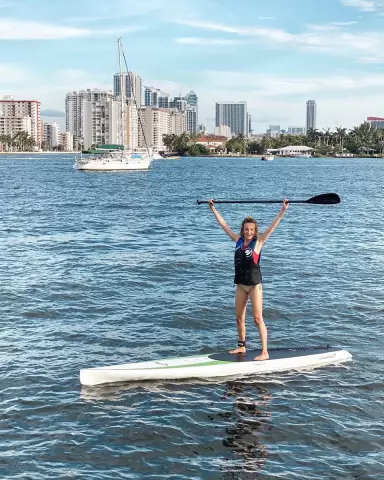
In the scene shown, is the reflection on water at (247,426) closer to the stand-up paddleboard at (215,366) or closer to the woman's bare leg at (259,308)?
the stand-up paddleboard at (215,366)

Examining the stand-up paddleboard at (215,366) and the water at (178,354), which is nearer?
the water at (178,354)

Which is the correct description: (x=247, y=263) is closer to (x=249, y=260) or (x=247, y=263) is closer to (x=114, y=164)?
(x=249, y=260)

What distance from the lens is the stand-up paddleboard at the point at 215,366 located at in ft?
37.9

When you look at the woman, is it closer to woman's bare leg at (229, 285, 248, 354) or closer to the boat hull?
woman's bare leg at (229, 285, 248, 354)

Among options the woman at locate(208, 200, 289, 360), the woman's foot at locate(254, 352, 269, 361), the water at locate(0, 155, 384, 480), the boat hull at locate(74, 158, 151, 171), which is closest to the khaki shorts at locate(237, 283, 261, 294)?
the woman at locate(208, 200, 289, 360)

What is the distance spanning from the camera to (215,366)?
39.2ft

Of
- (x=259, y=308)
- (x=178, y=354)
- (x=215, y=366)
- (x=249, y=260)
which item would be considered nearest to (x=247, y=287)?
(x=259, y=308)

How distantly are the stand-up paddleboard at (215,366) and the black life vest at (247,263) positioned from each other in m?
1.52

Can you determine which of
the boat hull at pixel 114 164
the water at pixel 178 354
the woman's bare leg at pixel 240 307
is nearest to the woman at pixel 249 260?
the woman's bare leg at pixel 240 307

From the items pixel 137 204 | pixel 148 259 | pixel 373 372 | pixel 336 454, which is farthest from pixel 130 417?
pixel 137 204

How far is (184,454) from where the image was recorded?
9.21m

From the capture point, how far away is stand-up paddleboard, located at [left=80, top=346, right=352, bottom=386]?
37.9 feet

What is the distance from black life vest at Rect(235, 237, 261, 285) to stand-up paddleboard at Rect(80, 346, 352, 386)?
4.99 feet

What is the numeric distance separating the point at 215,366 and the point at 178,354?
1576 mm
